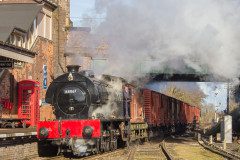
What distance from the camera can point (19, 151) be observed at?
46.9 ft

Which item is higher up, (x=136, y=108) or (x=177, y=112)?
(x=136, y=108)

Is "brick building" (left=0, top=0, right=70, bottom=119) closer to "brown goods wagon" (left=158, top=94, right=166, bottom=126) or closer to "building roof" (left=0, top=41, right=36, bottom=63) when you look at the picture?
"building roof" (left=0, top=41, right=36, bottom=63)

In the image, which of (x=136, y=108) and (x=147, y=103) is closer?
(x=136, y=108)

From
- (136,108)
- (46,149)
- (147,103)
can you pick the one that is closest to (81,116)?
(46,149)

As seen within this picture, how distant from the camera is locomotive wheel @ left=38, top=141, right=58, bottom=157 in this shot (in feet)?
53.4

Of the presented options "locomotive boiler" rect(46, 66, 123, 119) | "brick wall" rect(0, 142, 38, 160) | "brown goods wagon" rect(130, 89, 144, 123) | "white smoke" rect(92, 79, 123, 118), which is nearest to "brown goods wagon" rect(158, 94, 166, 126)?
"brown goods wagon" rect(130, 89, 144, 123)

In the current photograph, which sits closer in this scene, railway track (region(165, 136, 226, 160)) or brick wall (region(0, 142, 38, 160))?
brick wall (region(0, 142, 38, 160))

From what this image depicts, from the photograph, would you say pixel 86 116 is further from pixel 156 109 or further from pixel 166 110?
pixel 166 110

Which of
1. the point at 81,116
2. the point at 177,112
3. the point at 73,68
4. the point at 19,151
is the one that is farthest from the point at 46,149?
the point at 177,112

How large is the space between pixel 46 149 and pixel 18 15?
9.79 metres

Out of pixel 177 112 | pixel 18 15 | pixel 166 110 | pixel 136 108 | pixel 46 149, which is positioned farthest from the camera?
pixel 177 112

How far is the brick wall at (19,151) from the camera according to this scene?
43.3 ft

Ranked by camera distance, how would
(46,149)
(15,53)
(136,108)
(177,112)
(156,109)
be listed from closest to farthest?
(15,53), (46,149), (136,108), (156,109), (177,112)

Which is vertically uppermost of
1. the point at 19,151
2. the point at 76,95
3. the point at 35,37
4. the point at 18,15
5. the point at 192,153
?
the point at 18,15
